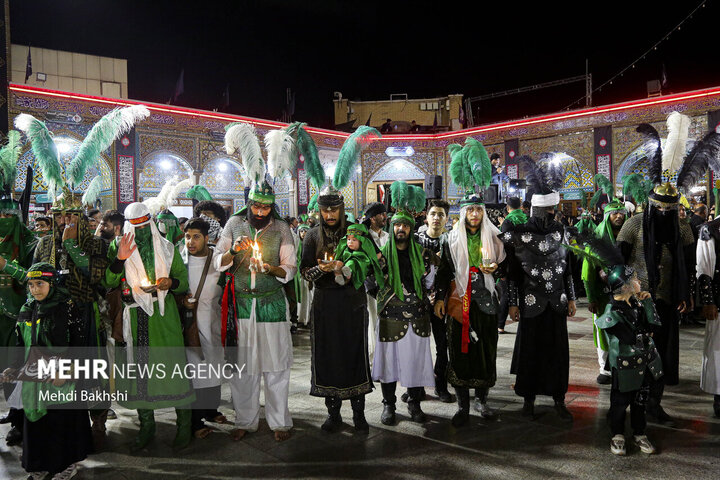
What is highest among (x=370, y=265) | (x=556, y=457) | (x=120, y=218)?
(x=120, y=218)

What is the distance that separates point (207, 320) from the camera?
3.61 m

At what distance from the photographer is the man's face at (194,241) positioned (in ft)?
11.6

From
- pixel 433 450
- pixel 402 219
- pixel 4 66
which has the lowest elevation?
pixel 433 450

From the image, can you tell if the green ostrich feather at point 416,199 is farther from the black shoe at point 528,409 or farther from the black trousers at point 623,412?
the black trousers at point 623,412

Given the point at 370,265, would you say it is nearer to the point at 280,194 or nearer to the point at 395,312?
the point at 395,312

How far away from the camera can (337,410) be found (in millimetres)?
3523

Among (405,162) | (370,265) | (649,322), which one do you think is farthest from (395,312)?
(405,162)

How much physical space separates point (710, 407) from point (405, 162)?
1672cm

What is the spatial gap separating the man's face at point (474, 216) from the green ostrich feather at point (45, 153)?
2902mm

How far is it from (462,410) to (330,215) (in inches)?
66.0

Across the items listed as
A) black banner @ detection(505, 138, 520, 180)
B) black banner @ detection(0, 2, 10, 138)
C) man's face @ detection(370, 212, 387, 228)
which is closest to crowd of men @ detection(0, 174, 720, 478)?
man's face @ detection(370, 212, 387, 228)

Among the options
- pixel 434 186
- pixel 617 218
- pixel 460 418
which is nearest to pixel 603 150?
pixel 434 186

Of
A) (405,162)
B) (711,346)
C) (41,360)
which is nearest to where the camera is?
(41,360)

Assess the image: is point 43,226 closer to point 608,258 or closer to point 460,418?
point 460,418
